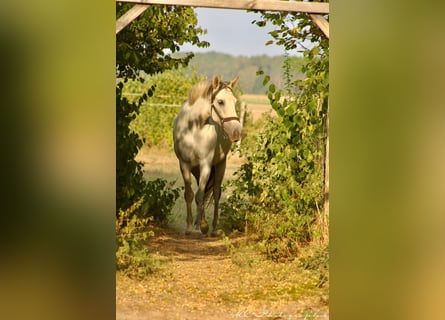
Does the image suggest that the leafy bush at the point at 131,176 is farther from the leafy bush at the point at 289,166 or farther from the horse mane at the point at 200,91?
the leafy bush at the point at 289,166

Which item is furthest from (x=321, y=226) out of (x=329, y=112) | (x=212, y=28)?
(x=212, y=28)

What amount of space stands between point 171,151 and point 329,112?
147 cm

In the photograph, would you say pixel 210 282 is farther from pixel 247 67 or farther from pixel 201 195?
pixel 247 67

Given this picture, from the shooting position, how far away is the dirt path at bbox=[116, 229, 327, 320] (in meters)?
6.71

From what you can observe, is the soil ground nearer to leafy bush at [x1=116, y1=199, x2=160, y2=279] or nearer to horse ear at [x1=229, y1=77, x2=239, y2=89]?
leafy bush at [x1=116, y1=199, x2=160, y2=279]

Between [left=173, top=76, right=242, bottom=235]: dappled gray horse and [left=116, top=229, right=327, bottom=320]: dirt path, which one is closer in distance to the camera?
[left=116, top=229, right=327, bottom=320]: dirt path

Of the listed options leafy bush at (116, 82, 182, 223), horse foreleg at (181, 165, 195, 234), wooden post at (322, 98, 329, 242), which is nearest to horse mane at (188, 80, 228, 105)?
leafy bush at (116, 82, 182, 223)

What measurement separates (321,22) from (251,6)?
64cm

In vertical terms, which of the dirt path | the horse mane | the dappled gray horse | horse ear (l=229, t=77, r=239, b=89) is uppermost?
horse ear (l=229, t=77, r=239, b=89)

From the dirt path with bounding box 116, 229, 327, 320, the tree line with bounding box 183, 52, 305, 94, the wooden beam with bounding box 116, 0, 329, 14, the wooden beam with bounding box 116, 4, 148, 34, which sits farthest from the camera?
the tree line with bounding box 183, 52, 305, 94

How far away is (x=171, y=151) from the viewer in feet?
22.4

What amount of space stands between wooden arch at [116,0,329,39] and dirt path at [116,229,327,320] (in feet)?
5.87
